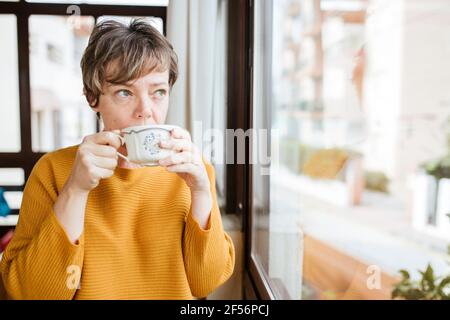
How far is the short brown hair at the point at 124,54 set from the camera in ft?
1.54

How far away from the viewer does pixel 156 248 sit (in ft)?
1.70

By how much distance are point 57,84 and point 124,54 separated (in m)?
0.15

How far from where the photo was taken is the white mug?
0.42 metres

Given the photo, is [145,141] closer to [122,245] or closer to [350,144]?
[122,245]

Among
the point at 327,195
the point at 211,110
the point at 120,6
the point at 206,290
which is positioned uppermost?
the point at 120,6

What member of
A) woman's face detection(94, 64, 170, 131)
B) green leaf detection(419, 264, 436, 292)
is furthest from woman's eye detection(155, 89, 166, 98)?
green leaf detection(419, 264, 436, 292)

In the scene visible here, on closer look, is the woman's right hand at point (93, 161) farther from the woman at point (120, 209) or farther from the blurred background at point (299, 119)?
the blurred background at point (299, 119)

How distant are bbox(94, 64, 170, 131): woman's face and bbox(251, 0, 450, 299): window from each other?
18 centimetres

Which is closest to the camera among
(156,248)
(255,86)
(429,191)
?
(429,191)

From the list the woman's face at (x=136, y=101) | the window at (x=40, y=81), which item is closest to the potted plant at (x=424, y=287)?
the woman's face at (x=136, y=101)

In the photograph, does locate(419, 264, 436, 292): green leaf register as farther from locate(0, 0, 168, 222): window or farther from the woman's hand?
locate(0, 0, 168, 222): window

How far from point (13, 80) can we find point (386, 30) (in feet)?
1.73

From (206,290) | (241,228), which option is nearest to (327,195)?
(241,228)

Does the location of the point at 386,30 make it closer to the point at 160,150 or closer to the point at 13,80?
the point at 160,150
